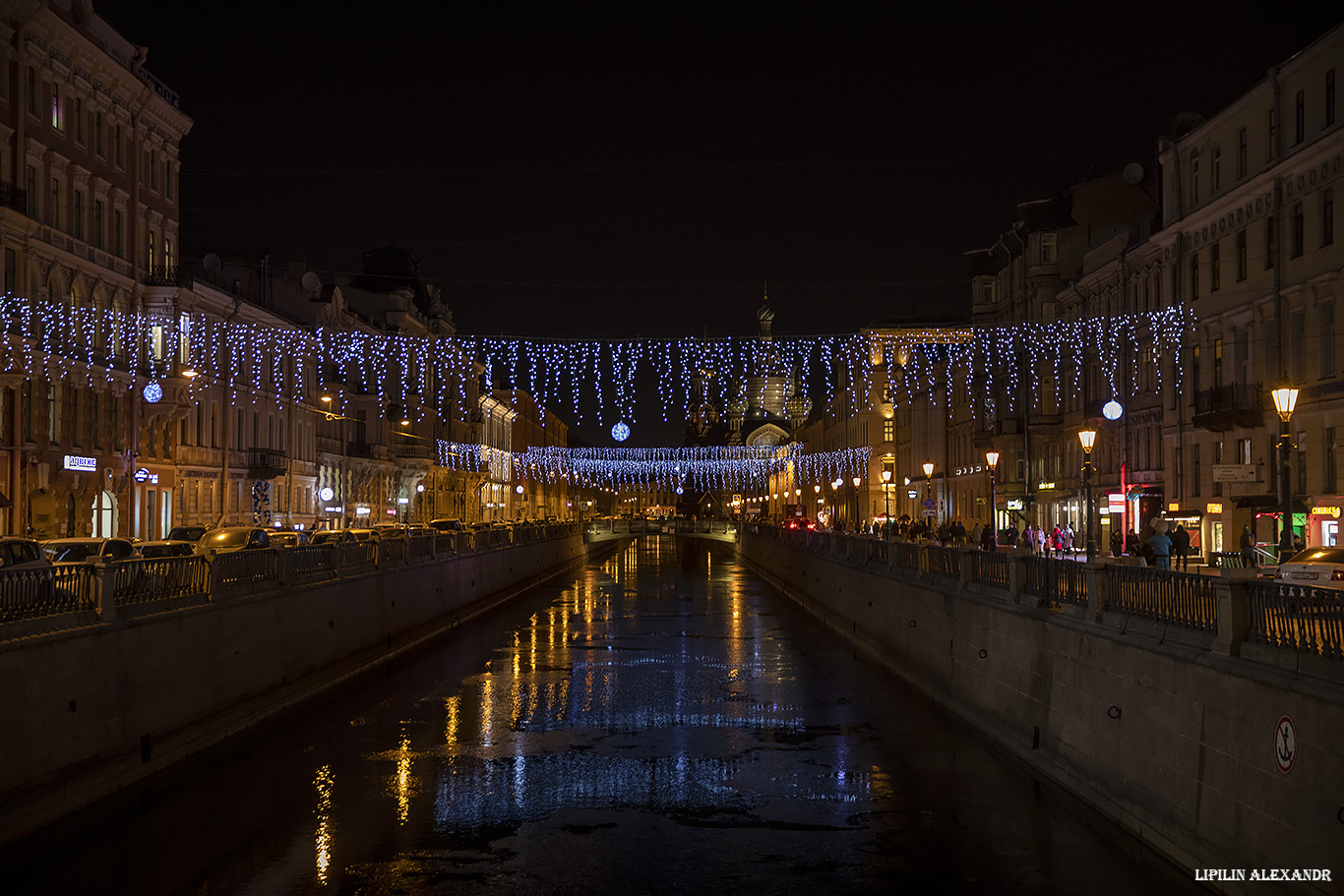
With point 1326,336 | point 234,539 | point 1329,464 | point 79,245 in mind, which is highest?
point 79,245

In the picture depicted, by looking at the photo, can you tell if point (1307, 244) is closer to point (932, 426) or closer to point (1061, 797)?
point (1061, 797)

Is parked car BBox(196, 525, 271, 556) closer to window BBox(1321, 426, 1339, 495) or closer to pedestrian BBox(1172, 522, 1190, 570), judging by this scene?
pedestrian BBox(1172, 522, 1190, 570)

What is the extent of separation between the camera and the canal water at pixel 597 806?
43.4 ft

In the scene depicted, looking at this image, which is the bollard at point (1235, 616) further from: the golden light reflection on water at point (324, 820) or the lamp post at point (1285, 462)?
the lamp post at point (1285, 462)

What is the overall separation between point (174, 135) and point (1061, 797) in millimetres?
48640

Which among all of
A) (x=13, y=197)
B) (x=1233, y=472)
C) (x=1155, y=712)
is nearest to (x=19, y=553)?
(x=1155, y=712)

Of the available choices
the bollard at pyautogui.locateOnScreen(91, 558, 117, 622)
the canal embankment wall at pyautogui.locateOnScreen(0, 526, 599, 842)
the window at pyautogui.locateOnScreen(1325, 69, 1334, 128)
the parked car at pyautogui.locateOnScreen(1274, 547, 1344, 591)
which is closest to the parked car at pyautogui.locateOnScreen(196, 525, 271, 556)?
the canal embankment wall at pyautogui.locateOnScreen(0, 526, 599, 842)

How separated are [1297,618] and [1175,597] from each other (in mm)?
2745

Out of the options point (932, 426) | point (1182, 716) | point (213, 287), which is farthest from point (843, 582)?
point (932, 426)

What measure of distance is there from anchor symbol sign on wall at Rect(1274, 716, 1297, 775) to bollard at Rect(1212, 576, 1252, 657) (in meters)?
1.34

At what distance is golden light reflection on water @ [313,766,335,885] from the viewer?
1357 centimetres

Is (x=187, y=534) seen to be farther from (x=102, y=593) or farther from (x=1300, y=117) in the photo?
(x=1300, y=117)

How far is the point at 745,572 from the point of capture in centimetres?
7375

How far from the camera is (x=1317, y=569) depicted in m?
21.7
